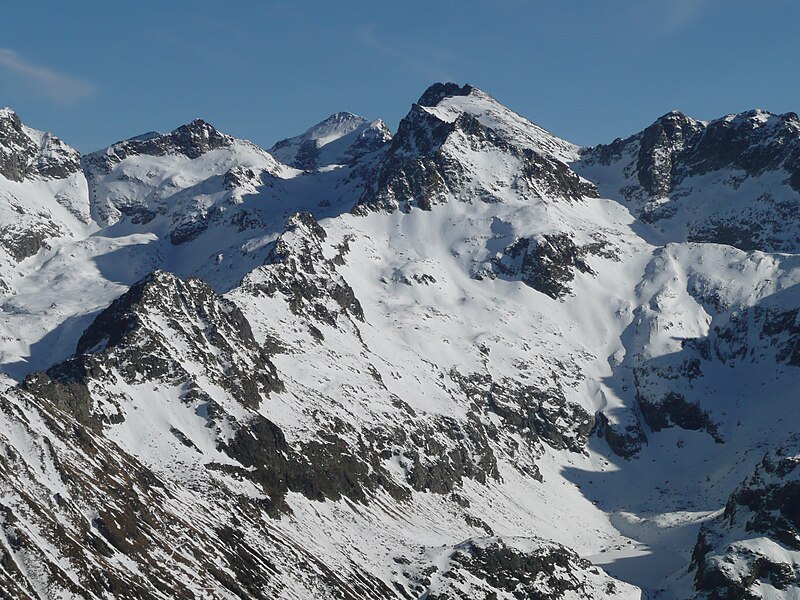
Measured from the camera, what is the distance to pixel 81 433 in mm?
177125

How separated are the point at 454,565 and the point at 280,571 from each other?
31832 mm

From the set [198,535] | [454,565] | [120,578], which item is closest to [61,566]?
[120,578]

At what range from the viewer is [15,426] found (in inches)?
6368

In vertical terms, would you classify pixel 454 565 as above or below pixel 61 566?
above

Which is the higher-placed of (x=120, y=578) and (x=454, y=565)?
(x=454, y=565)

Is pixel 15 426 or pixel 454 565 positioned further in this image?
pixel 454 565

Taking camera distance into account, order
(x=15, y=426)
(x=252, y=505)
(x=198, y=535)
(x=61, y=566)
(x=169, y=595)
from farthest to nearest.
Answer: (x=252, y=505)
(x=198, y=535)
(x=15, y=426)
(x=169, y=595)
(x=61, y=566)

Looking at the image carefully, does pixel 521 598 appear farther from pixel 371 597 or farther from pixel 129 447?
pixel 129 447

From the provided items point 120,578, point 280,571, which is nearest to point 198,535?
point 280,571

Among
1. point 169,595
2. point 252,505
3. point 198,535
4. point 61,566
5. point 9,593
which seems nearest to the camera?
point 9,593

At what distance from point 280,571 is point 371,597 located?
1451 centimetres

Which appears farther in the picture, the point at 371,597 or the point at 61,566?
the point at 371,597

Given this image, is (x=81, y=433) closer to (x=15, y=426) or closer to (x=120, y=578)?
(x=15, y=426)

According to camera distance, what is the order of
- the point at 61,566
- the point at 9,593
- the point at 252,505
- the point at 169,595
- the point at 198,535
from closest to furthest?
the point at 9,593 < the point at 61,566 < the point at 169,595 < the point at 198,535 < the point at 252,505
